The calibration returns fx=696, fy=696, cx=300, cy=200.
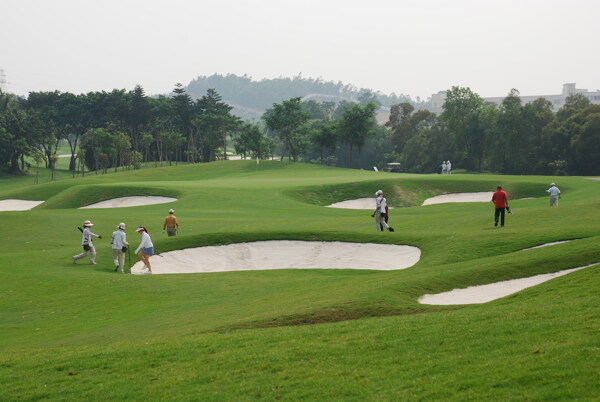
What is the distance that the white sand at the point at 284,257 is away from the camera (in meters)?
31.2

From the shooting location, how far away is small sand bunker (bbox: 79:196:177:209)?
62.8 meters

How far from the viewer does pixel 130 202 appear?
209 ft

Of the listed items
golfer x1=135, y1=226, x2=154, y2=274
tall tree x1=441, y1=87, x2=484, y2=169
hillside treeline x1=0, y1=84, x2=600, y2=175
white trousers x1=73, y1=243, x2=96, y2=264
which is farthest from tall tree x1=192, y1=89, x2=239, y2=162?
golfer x1=135, y1=226, x2=154, y2=274

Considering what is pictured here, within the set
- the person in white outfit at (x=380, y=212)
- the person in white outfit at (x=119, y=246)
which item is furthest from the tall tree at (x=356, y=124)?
the person in white outfit at (x=119, y=246)

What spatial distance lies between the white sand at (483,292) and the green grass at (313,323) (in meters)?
0.47

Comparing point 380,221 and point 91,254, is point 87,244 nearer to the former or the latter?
point 91,254

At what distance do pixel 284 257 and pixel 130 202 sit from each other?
3427 cm

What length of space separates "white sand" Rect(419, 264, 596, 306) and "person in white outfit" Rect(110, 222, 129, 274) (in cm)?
1441

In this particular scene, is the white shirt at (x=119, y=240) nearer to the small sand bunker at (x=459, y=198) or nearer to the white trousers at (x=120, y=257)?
the white trousers at (x=120, y=257)

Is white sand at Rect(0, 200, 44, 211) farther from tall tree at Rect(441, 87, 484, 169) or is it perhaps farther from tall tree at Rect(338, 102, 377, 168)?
tall tree at Rect(441, 87, 484, 169)

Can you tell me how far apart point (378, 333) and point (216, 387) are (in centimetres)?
406

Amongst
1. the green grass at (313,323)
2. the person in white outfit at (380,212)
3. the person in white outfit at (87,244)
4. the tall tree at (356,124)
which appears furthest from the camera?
the tall tree at (356,124)

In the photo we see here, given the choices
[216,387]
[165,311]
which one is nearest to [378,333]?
[216,387]

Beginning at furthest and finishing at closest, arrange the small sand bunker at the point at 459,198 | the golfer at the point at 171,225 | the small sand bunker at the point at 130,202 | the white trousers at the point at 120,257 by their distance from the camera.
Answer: the small sand bunker at the point at 459,198
the small sand bunker at the point at 130,202
the golfer at the point at 171,225
the white trousers at the point at 120,257
